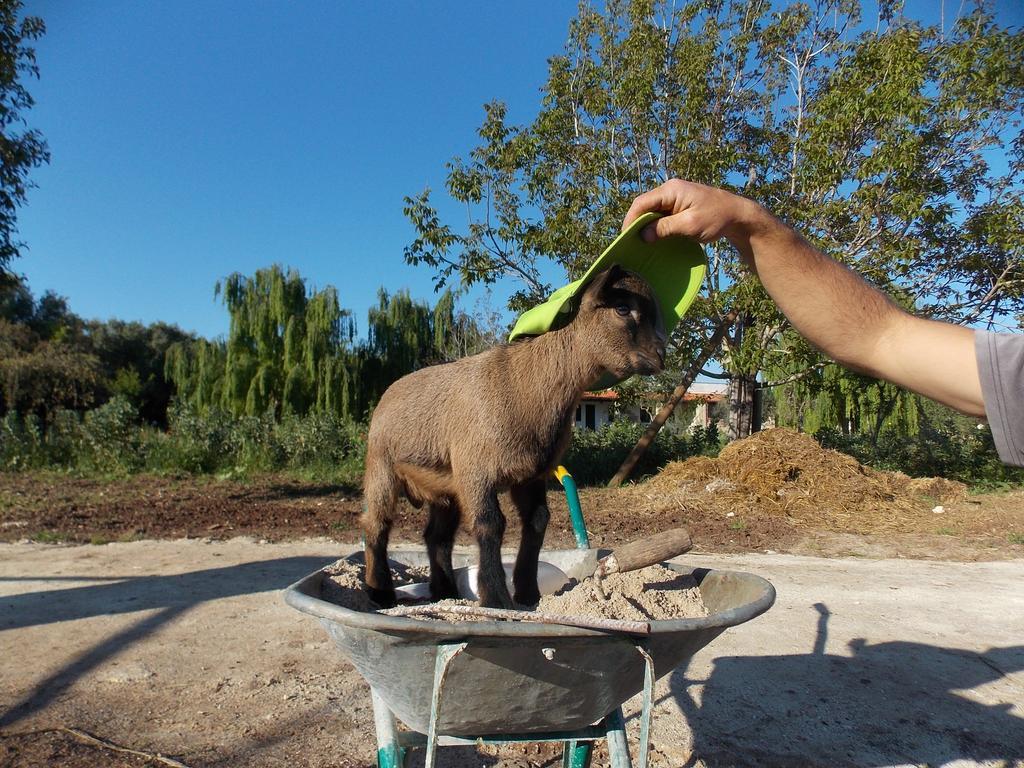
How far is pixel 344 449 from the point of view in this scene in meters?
15.0

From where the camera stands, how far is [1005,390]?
151 centimetres

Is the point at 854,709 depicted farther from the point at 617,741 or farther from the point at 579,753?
the point at 617,741

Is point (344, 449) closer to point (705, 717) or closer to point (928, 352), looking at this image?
point (705, 717)

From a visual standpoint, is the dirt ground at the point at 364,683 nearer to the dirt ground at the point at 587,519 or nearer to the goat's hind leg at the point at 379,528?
the dirt ground at the point at 587,519

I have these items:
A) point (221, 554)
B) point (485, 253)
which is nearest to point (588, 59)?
point (485, 253)

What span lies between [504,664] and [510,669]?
0.10 ft

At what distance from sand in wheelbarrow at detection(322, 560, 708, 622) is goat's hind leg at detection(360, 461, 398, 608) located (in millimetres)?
55

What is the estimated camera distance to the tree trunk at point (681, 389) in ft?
36.9

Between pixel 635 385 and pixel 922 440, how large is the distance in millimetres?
7701

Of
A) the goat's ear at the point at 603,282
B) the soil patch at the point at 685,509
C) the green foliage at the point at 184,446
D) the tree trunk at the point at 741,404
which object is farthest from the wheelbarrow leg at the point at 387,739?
the tree trunk at the point at 741,404

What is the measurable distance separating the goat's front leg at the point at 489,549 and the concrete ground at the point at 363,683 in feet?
5.51

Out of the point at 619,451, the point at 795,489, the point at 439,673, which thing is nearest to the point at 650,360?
the point at 439,673

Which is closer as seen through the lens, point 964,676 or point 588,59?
point 964,676

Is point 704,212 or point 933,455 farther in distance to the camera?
point 933,455
